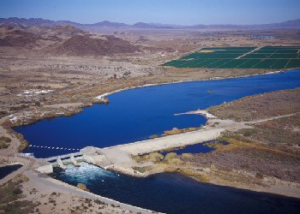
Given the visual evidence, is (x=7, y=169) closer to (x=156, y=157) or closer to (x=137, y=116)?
(x=156, y=157)

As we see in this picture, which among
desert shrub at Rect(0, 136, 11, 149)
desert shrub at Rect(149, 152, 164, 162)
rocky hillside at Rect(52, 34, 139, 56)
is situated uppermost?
rocky hillside at Rect(52, 34, 139, 56)

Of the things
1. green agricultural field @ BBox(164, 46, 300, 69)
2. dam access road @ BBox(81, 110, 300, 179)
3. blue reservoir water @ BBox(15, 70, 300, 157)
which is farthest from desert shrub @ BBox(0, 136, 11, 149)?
green agricultural field @ BBox(164, 46, 300, 69)

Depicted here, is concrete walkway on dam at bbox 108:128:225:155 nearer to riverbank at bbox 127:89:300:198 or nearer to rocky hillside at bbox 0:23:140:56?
riverbank at bbox 127:89:300:198

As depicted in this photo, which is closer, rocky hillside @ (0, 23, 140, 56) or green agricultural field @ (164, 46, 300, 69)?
green agricultural field @ (164, 46, 300, 69)

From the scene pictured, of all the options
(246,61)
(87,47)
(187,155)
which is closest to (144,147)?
(187,155)

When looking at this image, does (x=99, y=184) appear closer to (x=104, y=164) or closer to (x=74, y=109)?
(x=104, y=164)

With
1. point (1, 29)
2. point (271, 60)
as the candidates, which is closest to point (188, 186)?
point (271, 60)
